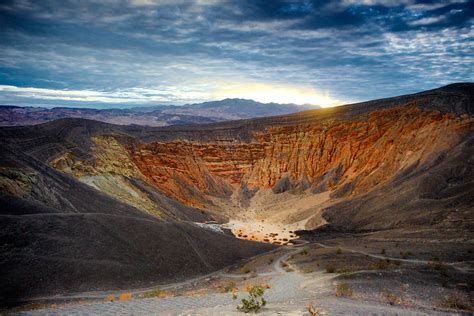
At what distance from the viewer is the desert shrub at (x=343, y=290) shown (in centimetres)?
1257

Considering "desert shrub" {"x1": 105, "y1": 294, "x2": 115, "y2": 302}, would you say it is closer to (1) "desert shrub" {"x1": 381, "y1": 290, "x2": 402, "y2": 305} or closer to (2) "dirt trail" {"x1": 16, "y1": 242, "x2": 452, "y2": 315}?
(2) "dirt trail" {"x1": 16, "y1": 242, "x2": 452, "y2": 315}

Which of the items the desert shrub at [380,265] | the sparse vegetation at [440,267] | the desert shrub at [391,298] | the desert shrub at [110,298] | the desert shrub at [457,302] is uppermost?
the desert shrub at [391,298]

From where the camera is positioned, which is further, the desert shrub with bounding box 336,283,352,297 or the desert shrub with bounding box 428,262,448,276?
the desert shrub with bounding box 428,262,448,276

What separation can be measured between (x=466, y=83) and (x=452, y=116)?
933 cm

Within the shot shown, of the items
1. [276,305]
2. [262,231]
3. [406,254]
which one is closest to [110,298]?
[276,305]

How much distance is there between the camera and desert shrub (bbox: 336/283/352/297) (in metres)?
12.6

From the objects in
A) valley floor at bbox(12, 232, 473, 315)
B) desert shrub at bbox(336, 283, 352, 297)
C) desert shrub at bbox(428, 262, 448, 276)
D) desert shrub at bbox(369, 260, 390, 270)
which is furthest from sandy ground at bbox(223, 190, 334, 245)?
desert shrub at bbox(336, 283, 352, 297)

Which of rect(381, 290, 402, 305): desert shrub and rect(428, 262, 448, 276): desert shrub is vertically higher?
rect(381, 290, 402, 305): desert shrub

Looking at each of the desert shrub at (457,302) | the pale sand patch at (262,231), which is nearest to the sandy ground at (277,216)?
the pale sand patch at (262,231)

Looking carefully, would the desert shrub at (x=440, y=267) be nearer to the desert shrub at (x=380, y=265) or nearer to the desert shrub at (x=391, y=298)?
the desert shrub at (x=380, y=265)

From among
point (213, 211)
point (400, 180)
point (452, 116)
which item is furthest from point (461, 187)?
point (213, 211)

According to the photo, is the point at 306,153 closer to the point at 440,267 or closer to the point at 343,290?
the point at 440,267

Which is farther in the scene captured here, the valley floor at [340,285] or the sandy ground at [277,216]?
the sandy ground at [277,216]

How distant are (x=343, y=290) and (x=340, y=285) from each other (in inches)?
35.2
